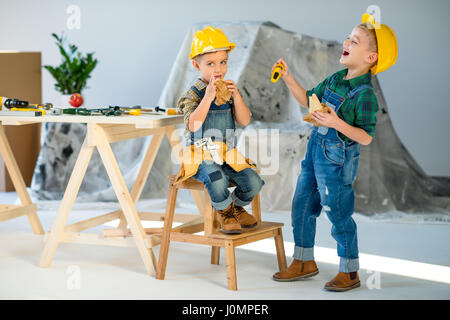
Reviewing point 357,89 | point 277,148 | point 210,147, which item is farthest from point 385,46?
point 277,148

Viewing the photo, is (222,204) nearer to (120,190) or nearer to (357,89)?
(120,190)

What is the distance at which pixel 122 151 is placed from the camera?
4.82 m

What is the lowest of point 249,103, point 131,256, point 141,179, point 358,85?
point 131,256

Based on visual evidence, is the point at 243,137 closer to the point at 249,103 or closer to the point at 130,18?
the point at 249,103

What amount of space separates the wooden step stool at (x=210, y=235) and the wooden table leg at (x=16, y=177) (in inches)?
42.4

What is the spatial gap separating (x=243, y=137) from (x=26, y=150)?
186cm

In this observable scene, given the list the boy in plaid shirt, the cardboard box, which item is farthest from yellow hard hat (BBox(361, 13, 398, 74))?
the cardboard box

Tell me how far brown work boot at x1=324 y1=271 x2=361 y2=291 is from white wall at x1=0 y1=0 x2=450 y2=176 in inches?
117

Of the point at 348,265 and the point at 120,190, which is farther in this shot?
the point at 120,190

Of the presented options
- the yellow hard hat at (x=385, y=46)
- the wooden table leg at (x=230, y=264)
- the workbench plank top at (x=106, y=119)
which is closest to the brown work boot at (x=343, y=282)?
the wooden table leg at (x=230, y=264)

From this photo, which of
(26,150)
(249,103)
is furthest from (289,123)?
(26,150)

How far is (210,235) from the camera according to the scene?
263 cm

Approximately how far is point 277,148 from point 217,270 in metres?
1.45

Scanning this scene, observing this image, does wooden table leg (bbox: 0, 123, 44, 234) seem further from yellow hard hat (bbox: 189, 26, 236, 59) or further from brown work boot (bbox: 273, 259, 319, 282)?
brown work boot (bbox: 273, 259, 319, 282)
